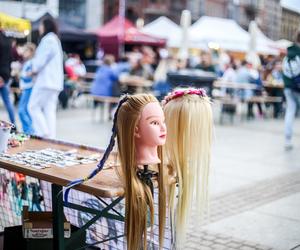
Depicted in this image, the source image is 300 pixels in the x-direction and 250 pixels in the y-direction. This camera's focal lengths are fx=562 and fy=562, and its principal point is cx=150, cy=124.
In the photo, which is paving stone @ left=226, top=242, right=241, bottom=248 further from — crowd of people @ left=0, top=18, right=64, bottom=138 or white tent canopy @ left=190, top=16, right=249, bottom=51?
white tent canopy @ left=190, top=16, right=249, bottom=51

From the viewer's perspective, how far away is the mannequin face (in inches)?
109

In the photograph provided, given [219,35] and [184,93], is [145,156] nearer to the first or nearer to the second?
[184,93]

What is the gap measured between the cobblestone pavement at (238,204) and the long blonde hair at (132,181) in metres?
0.68

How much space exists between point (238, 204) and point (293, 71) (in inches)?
144

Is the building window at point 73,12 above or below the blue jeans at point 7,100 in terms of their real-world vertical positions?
above

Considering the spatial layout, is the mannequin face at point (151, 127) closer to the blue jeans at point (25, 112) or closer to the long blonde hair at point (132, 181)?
the long blonde hair at point (132, 181)

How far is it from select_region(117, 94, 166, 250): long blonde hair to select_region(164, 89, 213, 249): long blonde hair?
0.21 metres

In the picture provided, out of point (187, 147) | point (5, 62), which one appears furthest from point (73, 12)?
point (187, 147)

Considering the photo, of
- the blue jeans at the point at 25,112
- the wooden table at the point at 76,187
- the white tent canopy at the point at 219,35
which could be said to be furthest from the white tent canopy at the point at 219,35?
the wooden table at the point at 76,187

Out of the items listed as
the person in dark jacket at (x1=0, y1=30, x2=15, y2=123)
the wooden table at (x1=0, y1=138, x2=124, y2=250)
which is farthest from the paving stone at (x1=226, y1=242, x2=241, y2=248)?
the person in dark jacket at (x1=0, y1=30, x2=15, y2=123)

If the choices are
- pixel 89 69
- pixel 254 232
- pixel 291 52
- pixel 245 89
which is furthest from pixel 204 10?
pixel 254 232

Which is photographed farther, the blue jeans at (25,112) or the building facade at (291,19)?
the blue jeans at (25,112)

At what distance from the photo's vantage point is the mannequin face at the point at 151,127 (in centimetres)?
278

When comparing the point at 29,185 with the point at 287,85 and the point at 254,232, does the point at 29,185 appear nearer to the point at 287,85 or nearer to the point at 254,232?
the point at 254,232
